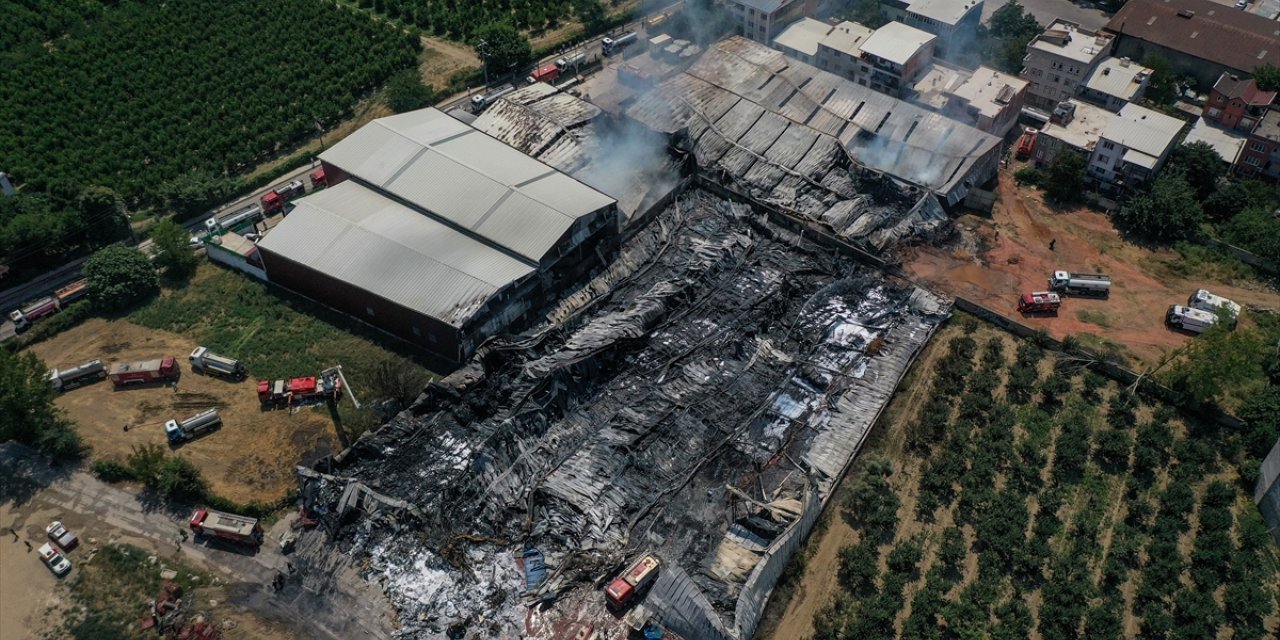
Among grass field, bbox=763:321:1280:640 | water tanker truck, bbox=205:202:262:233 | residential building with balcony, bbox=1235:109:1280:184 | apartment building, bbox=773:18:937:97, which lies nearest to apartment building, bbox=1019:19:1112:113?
apartment building, bbox=773:18:937:97

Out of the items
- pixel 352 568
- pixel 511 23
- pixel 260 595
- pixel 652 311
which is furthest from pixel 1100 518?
pixel 511 23

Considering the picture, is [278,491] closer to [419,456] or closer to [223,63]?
[419,456]

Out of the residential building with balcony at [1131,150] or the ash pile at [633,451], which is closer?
the ash pile at [633,451]

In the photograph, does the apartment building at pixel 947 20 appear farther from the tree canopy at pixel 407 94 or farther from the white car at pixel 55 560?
the white car at pixel 55 560

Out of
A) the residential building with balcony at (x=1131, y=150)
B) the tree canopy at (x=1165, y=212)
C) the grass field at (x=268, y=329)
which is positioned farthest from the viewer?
the residential building with balcony at (x=1131, y=150)

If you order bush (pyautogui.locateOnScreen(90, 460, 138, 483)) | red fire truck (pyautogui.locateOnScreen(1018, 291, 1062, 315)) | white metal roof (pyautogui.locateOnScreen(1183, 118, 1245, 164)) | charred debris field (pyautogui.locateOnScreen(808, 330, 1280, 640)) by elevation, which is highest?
white metal roof (pyautogui.locateOnScreen(1183, 118, 1245, 164))

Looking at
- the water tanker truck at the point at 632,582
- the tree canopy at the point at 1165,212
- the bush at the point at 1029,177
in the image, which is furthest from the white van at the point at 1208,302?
the water tanker truck at the point at 632,582

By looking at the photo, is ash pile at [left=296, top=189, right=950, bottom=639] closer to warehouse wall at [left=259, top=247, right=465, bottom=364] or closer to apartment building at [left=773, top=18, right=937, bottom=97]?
warehouse wall at [left=259, top=247, right=465, bottom=364]
